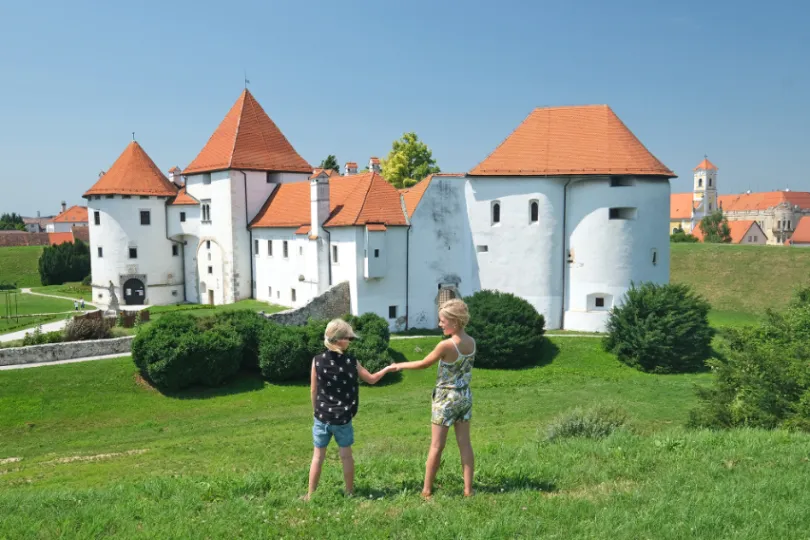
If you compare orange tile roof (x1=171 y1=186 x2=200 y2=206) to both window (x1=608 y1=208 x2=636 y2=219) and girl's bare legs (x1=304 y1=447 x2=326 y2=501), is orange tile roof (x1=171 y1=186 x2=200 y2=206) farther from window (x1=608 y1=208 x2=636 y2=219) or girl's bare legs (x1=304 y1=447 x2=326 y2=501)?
girl's bare legs (x1=304 y1=447 x2=326 y2=501)

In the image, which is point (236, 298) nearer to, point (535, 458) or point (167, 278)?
point (167, 278)

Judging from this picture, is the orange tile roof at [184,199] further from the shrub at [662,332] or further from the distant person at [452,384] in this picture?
the distant person at [452,384]

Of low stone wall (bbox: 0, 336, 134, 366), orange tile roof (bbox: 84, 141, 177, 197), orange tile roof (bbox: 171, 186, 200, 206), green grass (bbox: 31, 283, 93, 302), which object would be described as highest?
orange tile roof (bbox: 84, 141, 177, 197)

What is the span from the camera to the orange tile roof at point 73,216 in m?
108

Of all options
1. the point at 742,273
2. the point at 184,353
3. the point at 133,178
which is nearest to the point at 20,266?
the point at 133,178

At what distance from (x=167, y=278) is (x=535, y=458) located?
37.1 meters

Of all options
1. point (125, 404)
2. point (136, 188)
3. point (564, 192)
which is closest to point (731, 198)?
point (564, 192)

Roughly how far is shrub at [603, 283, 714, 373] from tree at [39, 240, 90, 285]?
49.9 meters

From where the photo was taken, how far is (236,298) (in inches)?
1516

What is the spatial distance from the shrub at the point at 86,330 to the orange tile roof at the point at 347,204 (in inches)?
433

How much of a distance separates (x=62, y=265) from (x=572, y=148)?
47847mm

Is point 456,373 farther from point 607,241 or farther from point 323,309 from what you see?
point 607,241

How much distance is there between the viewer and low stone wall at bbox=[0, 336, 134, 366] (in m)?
24.3

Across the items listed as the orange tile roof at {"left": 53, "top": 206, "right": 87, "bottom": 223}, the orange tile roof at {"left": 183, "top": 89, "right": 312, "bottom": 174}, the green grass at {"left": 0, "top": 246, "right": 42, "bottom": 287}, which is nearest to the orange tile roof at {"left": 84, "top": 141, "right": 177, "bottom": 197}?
the orange tile roof at {"left": 183, "top": 89, "right": 312, "bottom": 174}
